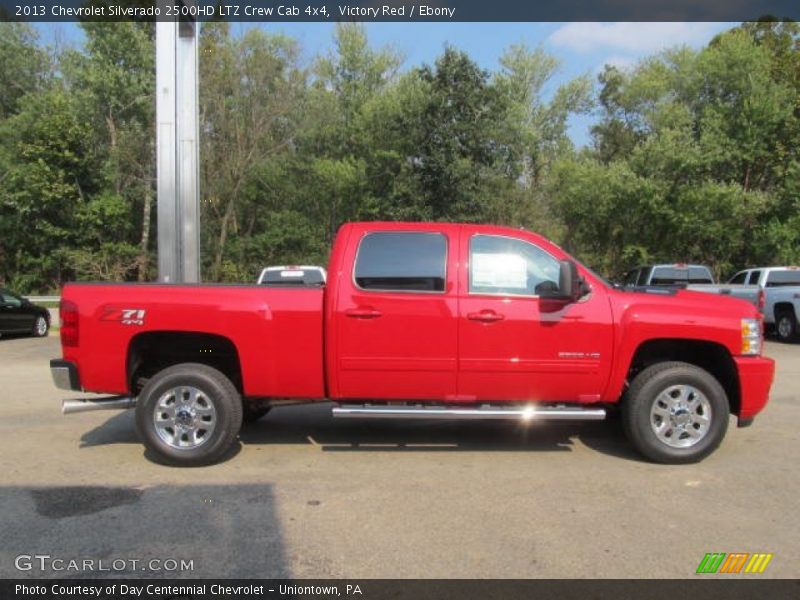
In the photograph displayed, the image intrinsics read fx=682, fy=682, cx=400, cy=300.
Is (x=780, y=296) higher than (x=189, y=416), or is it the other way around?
(x=780, y=296)

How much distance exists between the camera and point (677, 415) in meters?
5.73

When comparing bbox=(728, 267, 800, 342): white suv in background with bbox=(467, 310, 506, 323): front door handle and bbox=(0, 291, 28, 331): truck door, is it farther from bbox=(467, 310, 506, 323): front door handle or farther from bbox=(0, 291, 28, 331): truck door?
bbox=(0, 291, 28, 331): truck door

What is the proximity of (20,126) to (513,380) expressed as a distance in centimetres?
3290

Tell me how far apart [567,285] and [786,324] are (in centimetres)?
1385

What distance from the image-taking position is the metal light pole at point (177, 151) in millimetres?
10703

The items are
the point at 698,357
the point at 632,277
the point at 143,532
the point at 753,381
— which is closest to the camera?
the point at 143,532

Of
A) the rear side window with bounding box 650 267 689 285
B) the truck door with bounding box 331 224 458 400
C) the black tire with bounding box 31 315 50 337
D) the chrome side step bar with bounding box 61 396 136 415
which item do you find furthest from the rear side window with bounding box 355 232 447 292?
the black tire with bounding box 31 315 50 337

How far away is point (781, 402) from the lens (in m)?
8.65

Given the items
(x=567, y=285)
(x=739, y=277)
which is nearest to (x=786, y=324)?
(x=739, y=277)

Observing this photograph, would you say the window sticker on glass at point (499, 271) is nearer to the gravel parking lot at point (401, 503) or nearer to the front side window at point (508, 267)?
the front side window at point (508, 267)

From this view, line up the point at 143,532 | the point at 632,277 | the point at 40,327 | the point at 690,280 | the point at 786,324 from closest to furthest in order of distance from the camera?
the point at 143,532 → the point at 786,324 → the point at 690,280 → the point at 40,327 → the point at 632,277

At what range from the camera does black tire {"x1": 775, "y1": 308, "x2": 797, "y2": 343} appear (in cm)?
1639

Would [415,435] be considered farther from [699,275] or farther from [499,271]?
[699,275]

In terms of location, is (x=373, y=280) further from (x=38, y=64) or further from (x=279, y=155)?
(x=38, y=64)
